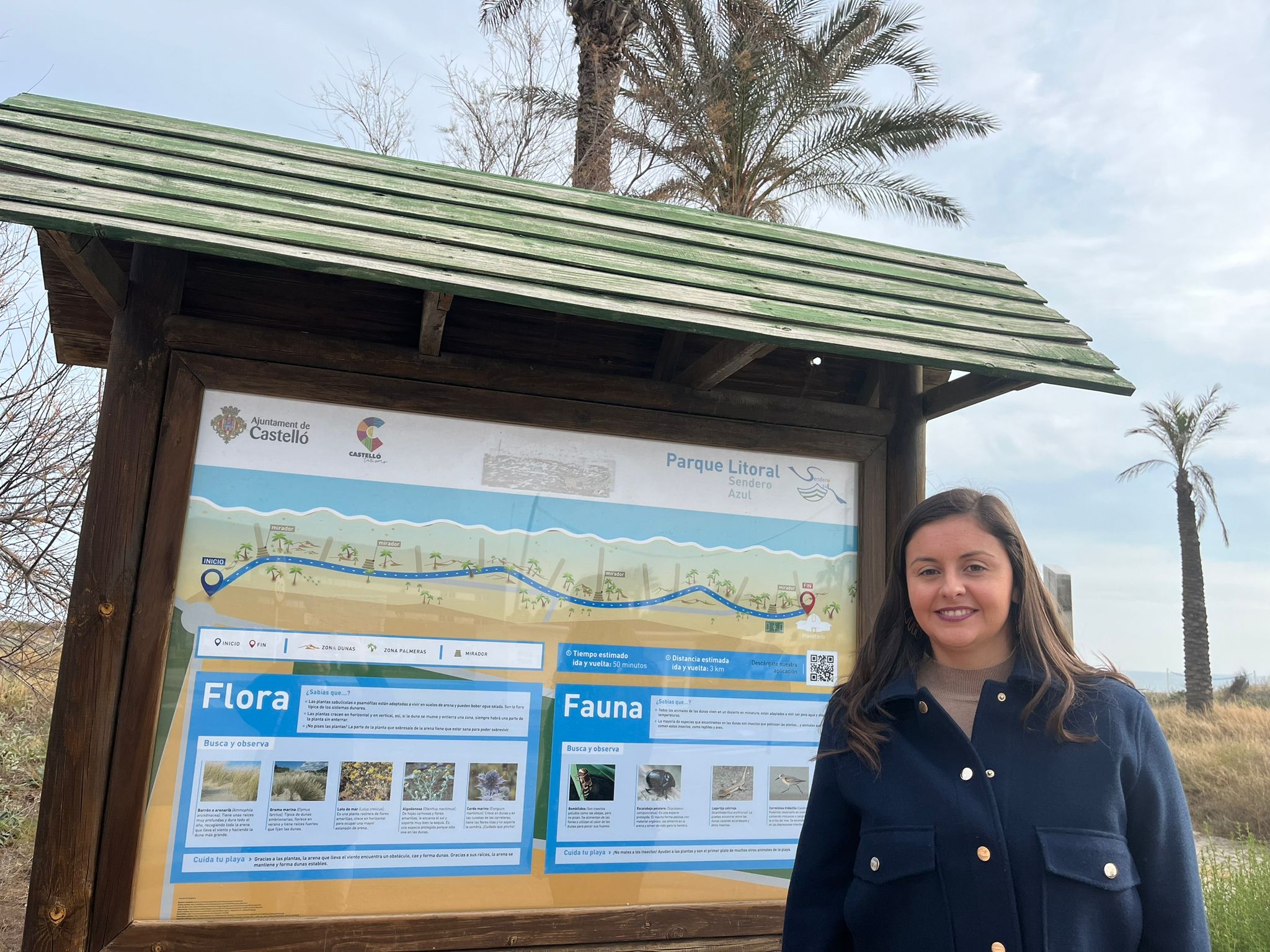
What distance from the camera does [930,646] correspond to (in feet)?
7.82

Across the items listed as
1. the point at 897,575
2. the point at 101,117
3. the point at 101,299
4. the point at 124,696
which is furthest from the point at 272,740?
the point at 101,117

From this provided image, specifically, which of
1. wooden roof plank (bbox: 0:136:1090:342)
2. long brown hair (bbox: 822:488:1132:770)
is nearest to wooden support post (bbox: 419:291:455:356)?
wooden roof plank (bbox: 0:136:1090:342)

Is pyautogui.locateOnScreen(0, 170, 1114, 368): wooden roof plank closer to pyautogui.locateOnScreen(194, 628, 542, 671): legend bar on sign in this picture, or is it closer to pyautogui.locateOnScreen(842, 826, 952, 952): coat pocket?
pyautogui.locateOnScreen(194, 628, 542, 671): legend bar on sign

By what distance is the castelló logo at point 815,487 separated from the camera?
4.10 metres

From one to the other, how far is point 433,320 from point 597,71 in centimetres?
1209

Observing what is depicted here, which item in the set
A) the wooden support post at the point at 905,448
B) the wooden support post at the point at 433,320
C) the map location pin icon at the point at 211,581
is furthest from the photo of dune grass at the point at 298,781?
the wooden support post at the point at 905,448

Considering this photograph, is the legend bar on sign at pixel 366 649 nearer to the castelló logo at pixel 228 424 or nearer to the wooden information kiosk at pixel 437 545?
the wooden information kiosk at pixel 437 545

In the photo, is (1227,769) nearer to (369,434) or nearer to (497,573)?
(497,573)

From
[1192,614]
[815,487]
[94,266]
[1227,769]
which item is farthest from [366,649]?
[1192,614]

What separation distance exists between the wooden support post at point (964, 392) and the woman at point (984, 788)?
167 cm

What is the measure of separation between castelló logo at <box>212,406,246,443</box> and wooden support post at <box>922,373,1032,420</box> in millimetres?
2901

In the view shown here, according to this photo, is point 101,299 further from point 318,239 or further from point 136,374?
point 318,239

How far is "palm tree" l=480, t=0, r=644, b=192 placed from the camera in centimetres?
1382

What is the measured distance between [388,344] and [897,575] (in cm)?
224
